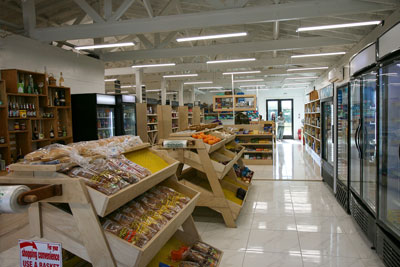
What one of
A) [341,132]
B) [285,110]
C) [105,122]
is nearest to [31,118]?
[105,122]

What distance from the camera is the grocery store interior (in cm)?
174

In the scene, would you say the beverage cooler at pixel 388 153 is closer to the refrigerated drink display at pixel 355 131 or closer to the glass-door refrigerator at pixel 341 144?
the refrigerated drink display at pixel 355 131

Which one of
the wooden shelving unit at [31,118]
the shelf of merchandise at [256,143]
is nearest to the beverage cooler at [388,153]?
the wooden shelving unit at [31,118]

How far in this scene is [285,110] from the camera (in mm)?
22938

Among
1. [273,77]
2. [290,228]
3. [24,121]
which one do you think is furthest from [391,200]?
[273,77]

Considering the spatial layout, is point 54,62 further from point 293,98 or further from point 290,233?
point 293,98

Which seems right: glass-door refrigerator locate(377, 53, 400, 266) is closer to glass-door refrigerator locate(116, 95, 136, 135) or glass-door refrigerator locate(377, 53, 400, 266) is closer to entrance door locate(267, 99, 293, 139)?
glass-door refrigerator locate(116, 95, 136, 135)

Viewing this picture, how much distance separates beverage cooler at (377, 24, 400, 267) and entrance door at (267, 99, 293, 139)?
20056 mm

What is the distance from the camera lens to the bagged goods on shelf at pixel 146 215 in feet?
5.93

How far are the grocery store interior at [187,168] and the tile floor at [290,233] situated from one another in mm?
26

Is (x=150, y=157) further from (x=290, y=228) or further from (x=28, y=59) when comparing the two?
(x=28, y=59)

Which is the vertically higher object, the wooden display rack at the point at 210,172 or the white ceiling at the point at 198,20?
the white ceiling at the point at 198,20

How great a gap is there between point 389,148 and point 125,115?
7.80m

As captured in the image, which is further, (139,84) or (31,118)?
(139,84)
